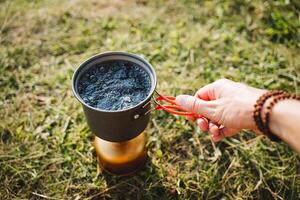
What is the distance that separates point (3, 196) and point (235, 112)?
4.72ft

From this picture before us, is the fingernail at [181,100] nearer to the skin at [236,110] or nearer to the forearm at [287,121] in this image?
the skin at [236,110]

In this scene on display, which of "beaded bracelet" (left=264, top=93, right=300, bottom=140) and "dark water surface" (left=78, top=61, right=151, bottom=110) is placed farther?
"dark water surface" (left=78, top=61, right=151, bottom=110)

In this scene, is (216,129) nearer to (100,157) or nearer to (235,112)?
(235,112)

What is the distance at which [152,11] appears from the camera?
10.9 ft

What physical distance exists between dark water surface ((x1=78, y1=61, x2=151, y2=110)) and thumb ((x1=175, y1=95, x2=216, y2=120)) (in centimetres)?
19

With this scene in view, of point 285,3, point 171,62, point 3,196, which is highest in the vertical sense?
point 285,3

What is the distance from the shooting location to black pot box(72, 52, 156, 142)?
1.77 metres

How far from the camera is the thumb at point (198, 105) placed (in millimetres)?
1810

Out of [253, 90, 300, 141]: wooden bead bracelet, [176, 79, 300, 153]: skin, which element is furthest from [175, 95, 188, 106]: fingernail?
[253, 90, 300, 141]: wooden bead bracelet

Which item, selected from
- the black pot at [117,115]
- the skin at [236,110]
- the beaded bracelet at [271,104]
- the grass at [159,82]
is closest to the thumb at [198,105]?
the skin at [236,110]

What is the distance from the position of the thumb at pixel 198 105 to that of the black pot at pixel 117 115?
172 millimetres

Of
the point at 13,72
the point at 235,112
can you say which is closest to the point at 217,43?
the point at 235,112

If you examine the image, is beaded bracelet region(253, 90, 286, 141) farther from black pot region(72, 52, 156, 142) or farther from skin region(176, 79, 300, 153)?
black pot region(72, 52, 156, 142)

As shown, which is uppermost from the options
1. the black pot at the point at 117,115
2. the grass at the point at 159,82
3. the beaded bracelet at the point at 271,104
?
the beaded bracelet at the point at 271,104
